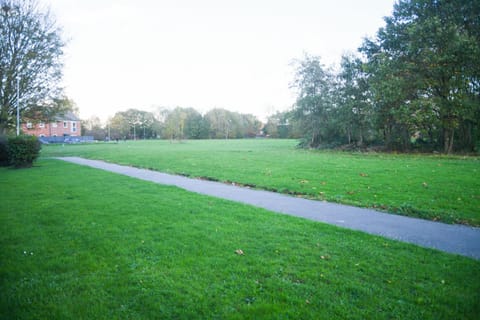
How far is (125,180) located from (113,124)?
88432 millimetres

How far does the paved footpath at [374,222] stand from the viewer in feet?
16.2

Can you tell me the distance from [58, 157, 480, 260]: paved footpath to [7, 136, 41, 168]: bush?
13516 millimetres

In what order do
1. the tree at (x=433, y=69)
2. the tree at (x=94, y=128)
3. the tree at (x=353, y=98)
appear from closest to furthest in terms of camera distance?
the tree at (x=433, y=69) → the tree at (x=353, y=98) → the tree at (x=94, y=128)

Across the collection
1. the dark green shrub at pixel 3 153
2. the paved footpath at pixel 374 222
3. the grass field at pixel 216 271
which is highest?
the dark green shrub at pixel 3 153

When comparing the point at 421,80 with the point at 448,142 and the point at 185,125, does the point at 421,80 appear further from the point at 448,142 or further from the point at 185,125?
the point at 185,125

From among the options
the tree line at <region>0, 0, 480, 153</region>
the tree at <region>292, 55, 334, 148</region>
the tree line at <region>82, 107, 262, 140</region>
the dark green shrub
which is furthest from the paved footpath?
the tree line at <region>82, 107, 262, 140</region>

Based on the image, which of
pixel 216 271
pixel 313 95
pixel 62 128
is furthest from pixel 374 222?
pixel 62 128

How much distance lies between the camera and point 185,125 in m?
92.2

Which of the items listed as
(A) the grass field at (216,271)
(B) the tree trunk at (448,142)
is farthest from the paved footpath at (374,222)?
(B) the tree trunk at (448,142)

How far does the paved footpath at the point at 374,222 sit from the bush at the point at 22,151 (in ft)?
44.3

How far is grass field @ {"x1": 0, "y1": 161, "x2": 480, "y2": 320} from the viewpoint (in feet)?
9.97

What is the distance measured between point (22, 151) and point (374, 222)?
18.9 meters

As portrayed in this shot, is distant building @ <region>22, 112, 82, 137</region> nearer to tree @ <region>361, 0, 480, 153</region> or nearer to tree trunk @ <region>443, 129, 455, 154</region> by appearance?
tree @ <region>361, 0, 480, 153</region>

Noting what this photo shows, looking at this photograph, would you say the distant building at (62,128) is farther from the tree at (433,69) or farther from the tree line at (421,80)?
the tree at (433,69)
